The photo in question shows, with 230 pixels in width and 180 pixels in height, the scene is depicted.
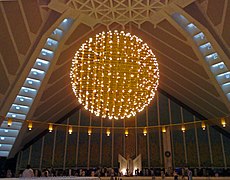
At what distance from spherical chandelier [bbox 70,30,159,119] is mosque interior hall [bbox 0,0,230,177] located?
0.03m

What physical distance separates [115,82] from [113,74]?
20 cm

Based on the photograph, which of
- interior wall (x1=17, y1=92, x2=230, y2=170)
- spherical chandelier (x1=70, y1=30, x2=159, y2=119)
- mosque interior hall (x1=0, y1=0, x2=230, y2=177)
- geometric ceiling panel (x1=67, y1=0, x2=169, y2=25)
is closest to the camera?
spherical chandelier (x1=70, y1=30, x2=159, y2=119)

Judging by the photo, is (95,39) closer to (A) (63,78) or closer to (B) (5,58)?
(B) (5,58)

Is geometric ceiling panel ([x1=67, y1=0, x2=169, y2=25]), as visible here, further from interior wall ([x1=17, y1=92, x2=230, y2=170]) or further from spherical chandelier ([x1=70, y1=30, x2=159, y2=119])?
interior wall ([x1=17, y1=92, x2=230, y2=170])

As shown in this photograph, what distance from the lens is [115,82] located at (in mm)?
5633

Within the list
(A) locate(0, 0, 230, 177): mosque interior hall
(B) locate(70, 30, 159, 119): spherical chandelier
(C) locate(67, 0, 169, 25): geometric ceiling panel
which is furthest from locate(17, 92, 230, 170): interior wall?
(B) locate(70, 30, 159, 119): spherical chandelier

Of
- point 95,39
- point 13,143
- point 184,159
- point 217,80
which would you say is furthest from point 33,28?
point 184,159

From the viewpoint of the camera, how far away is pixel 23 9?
23.1 feet

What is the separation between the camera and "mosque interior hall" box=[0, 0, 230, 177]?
5852mm

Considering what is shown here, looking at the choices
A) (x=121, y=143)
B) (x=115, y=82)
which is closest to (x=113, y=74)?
(x=115, y=82)

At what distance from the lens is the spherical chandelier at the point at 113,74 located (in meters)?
5.66

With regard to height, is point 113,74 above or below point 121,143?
above

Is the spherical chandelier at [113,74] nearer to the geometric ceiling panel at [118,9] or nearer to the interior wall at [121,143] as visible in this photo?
the geometric ceiling panel at [118,9]

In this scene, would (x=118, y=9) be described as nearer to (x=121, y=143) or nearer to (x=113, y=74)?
(x=113, y=74)
